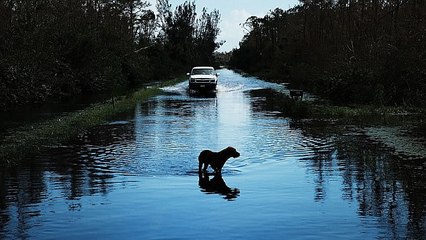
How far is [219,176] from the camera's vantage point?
10094 millimetres

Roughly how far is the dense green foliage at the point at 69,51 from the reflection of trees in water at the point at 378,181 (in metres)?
16.6

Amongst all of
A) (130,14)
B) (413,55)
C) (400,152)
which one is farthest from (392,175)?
(130,14)

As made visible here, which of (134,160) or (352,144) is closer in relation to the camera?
(134,160)

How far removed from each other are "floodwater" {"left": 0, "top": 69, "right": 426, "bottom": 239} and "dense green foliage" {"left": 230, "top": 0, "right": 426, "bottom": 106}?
7.47 metres

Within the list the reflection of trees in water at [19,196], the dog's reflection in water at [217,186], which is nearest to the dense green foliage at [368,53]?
the dog's reflection in water at [217,186]

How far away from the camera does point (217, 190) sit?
8961mm

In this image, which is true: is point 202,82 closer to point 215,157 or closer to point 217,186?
point 215,157

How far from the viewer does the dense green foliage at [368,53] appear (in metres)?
21.8

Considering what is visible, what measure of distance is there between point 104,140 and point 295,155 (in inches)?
208

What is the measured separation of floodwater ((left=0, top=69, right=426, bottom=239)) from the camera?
6.82m

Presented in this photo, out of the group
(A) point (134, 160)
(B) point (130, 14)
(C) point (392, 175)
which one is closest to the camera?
(C) point (392, 175)

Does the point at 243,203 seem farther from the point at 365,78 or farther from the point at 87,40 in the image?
the point at 87,40

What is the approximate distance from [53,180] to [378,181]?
5.44 m

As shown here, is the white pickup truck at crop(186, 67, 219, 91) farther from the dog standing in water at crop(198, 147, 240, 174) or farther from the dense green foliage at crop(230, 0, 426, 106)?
the dog standing in water at crop(198, 147, 240, 174)
